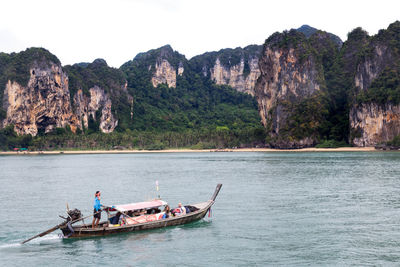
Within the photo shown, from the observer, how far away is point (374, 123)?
434 feet

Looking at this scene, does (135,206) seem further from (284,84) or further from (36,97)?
(36,97)

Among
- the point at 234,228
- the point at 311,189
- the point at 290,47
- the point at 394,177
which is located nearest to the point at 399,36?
the point at 290,47

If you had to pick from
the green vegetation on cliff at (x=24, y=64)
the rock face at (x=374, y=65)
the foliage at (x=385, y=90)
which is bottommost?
the foliage at (x=385, y=90)

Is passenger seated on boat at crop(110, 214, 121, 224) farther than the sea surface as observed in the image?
Yes

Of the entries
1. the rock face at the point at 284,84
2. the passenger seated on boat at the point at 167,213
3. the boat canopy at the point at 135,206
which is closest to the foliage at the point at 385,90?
the rock face at the point at 284,84

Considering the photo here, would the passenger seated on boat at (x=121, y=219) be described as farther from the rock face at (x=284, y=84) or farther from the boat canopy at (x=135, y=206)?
the rock face at (x=284, y=84)

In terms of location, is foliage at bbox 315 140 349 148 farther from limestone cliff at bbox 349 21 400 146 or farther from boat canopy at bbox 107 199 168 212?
boat canopy at bbox 107 199 168 212

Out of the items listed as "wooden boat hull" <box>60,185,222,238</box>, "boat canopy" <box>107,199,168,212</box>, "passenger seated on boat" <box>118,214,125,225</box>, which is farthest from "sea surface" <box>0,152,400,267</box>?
"boat canopy" <box>107,199,168,212</box>

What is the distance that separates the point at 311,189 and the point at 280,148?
358ft

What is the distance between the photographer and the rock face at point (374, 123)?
127375 mm

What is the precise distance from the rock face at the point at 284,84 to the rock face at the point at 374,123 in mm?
16637

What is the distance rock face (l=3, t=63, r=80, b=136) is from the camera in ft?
592

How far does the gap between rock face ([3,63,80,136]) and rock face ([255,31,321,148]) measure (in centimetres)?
9229

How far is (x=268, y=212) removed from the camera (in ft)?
108
